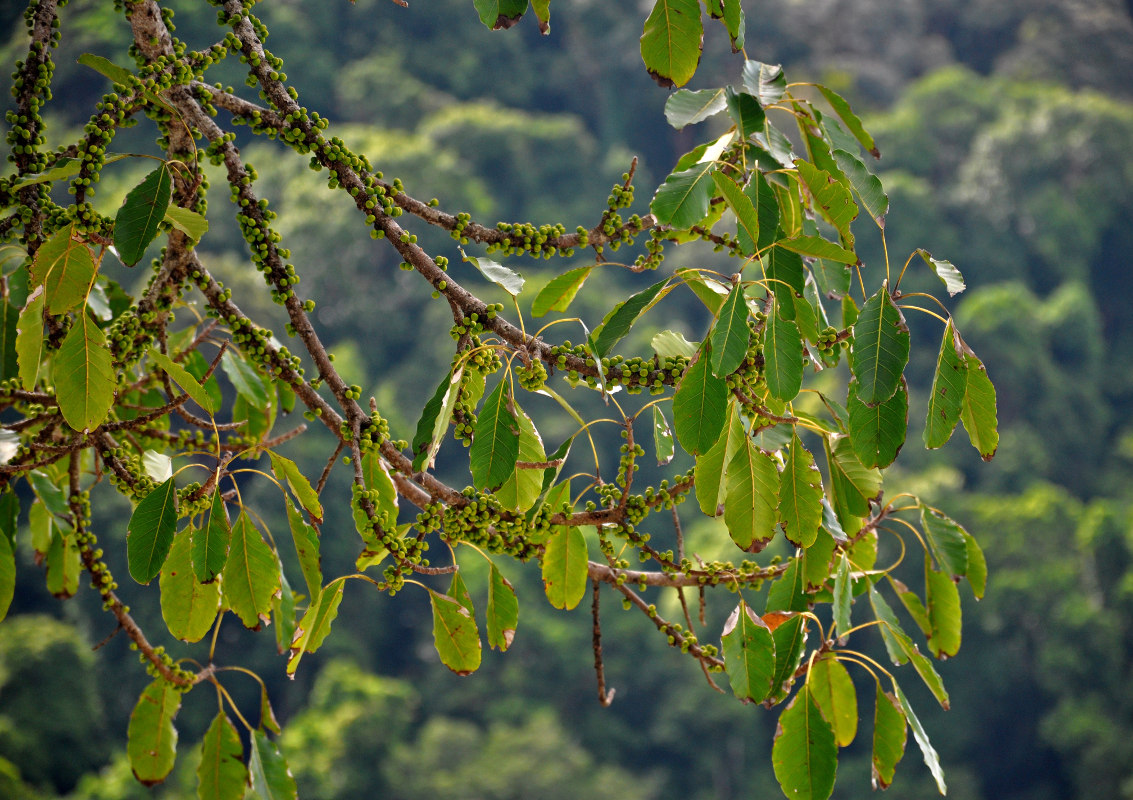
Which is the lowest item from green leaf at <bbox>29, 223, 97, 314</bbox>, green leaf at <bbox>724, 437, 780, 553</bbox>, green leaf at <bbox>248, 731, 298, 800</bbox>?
green leaf at <bbox>248, 731, 298, 800</bbox>

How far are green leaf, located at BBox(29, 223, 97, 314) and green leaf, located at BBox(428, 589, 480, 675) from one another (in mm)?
482

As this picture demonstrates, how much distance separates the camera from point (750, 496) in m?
0.94

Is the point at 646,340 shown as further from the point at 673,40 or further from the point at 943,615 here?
the point at 673,40

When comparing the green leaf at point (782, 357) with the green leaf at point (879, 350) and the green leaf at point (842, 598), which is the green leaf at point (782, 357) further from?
the green leaf at point (842, 598)

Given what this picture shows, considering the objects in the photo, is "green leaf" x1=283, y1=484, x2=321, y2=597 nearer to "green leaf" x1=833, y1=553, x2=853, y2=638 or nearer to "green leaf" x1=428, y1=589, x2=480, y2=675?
"green leaf" x1=428, y1=589, x2=480, y2=675

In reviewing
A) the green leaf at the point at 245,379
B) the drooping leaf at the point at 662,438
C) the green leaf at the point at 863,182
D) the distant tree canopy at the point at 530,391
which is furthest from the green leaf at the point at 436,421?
the green leaf at the point at 245,379

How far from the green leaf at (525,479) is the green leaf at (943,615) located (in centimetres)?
50

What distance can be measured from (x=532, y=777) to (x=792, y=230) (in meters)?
11.8

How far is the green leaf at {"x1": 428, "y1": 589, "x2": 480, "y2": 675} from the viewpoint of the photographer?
1042 mm

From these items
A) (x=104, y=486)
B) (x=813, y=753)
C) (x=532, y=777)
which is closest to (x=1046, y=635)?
(x=532, y=777)

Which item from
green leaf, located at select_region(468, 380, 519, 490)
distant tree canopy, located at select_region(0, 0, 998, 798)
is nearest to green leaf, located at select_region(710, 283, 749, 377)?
distant tree canopy, located at select_region(0, 0, 998, 798)

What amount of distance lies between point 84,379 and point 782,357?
699 mm

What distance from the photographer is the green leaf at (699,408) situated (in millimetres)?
865

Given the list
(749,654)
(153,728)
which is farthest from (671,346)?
(153,728)
